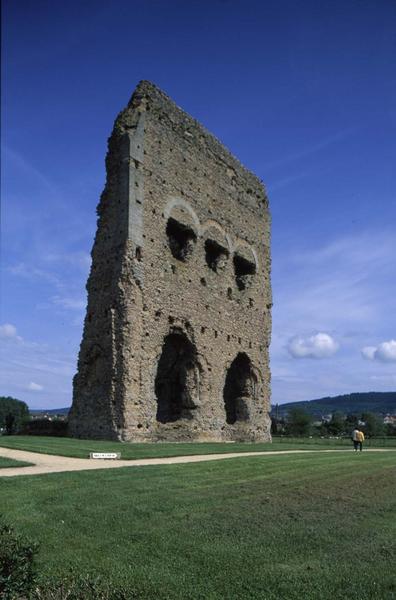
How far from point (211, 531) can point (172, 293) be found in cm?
1463

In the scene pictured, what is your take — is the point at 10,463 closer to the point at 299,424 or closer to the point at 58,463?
the point at 58,463

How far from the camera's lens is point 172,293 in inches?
818

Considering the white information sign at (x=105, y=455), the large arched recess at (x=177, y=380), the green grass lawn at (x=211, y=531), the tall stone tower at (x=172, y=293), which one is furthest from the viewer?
the large arched recess at (x=177, y=380)

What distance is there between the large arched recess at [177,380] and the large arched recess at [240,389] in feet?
14.5

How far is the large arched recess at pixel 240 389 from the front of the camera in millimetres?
26337

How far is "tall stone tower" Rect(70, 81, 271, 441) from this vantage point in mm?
18453

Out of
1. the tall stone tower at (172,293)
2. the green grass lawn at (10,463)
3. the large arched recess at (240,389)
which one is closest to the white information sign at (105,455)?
the green grass lawn at (10,463)

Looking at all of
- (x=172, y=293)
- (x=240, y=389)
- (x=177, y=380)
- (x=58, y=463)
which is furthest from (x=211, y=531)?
(x=240, y=389)

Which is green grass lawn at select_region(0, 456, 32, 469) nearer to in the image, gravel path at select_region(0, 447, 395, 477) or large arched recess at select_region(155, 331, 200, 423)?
gravel path at select_region(0, 447, 395, 477)

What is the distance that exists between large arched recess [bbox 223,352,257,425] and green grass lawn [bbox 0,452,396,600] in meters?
16.1

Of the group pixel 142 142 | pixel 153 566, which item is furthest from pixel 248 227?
pixel 153 566

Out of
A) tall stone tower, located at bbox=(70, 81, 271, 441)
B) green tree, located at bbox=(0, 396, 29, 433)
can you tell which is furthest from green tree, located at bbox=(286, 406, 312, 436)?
tall stone tower, located at bbox=(70, 81, 271, 441)

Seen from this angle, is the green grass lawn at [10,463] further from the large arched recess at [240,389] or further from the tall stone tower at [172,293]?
the large arched recess at [240,389]

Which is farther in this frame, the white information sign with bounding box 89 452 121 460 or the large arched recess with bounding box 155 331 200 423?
the large arched recess with bounding box 155 331 200 423
